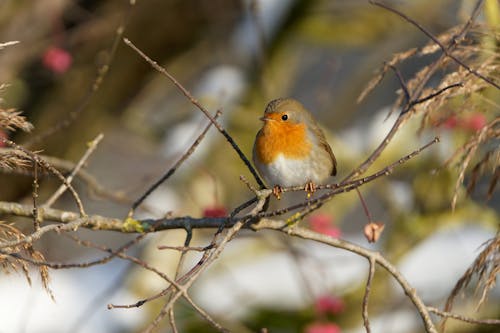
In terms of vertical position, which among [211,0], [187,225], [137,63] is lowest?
[187,225]

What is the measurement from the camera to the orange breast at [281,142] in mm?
3010

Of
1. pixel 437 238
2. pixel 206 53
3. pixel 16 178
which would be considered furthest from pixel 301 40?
pixel 16 178

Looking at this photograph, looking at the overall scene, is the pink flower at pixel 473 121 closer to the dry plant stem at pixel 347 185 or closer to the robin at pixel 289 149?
the robin at pixel 289 149

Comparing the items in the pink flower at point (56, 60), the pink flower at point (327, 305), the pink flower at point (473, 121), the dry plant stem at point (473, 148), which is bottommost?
the dry plant stem at point (473, 148)

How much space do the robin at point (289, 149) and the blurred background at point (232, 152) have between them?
118 cm

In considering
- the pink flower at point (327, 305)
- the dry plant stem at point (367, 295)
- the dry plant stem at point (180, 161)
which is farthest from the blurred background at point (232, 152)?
the dry plant stem at point (367, 295)

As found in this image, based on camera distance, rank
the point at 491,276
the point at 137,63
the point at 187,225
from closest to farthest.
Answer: the point at 491,276 → the point at 187,225 → the point at 137,63

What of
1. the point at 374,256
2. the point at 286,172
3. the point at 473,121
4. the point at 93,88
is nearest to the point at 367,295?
the point at 374,256

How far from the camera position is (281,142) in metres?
3.02

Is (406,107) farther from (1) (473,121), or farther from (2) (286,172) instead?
(1) (473,121)

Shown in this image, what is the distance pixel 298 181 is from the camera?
2.97 m

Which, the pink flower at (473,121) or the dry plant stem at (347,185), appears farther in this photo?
the pink flower at (473,121)

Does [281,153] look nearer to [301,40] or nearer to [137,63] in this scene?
[137,63]

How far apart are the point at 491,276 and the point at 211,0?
3635 millimetres
